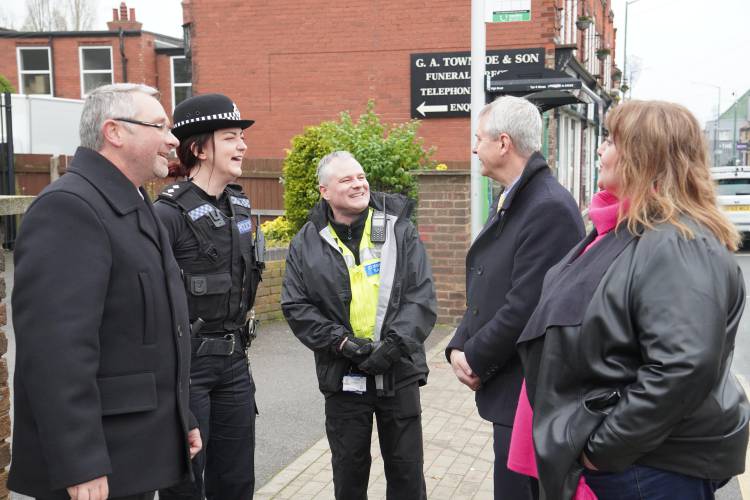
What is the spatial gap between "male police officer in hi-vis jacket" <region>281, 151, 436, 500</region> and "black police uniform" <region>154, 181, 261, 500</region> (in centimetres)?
31

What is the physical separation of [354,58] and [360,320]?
1430 cm

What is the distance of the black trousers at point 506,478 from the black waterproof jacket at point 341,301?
63 cm

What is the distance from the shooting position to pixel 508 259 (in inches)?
130

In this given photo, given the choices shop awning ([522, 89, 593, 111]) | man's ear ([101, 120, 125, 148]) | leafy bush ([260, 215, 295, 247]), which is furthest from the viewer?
leafy bush ([260, 215, 295, 247])

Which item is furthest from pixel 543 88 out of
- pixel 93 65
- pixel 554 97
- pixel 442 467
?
pixel 93 65

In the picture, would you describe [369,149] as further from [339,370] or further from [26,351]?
[26,351]

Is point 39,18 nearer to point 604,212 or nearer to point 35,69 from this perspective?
point 35,69

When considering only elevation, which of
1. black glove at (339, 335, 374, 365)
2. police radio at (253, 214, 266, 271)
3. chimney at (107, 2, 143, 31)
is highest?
chimney at (107, 2, 143, 31)

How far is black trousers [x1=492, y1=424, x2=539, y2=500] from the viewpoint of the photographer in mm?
3250

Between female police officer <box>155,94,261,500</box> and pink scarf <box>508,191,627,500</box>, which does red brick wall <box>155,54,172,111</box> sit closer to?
female police officer <box>155,94,261,500</box>

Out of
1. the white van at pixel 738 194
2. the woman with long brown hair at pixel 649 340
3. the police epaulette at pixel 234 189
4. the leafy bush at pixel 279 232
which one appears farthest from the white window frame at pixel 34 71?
the woman with long brown hair at pixel 649 340

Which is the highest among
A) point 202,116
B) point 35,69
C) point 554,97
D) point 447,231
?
point 35,69

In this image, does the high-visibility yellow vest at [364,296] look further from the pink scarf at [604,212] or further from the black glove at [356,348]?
the pink scarf at [604,212]

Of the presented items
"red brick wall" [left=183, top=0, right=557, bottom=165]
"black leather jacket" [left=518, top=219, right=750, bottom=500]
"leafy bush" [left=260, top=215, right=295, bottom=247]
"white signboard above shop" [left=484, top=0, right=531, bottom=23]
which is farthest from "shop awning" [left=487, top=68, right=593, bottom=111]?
"black leather jacket" [left=518, top=219, right=750, bottom=500]
